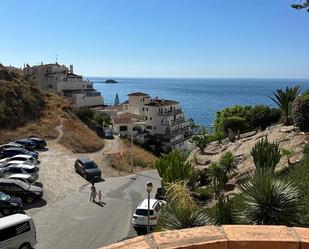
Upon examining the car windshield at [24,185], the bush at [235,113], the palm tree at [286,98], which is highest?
the palm tree at [286,98]

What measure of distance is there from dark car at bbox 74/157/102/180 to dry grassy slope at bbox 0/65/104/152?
1040cm

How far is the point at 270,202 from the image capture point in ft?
31.4

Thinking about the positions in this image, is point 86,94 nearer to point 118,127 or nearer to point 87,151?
point 118,127

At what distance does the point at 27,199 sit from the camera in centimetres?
2586

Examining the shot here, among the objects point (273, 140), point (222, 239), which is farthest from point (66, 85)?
point (222, 239)

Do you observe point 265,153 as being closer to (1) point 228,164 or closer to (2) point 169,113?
(1) point 228,164

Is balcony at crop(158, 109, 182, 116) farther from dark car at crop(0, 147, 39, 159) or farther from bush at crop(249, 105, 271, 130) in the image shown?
bush at crop(249, 105, 271, 130)

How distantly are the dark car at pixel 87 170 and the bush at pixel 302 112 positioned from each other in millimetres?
16821

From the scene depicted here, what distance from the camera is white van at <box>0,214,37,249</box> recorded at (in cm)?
1549

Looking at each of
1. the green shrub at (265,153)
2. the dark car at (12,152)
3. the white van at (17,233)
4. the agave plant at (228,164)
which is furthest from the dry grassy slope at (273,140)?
the dark car at (12,152)

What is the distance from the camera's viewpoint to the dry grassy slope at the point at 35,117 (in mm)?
49906

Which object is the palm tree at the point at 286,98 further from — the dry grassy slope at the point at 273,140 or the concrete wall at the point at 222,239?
the concrete wall at the point at 222,239

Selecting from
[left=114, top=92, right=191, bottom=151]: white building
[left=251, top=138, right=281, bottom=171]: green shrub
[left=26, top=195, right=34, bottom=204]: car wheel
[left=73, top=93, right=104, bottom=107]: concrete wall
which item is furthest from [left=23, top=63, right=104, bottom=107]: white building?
[left=251, top=138, right=281, bottom=171]: green shrub

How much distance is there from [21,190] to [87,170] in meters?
9.25
